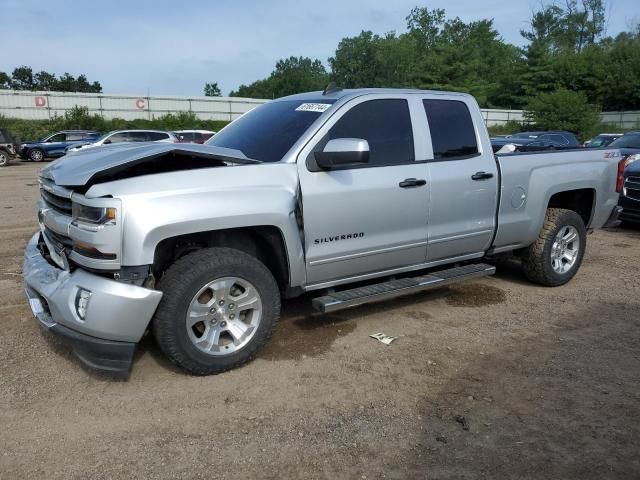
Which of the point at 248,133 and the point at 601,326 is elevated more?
the point at 248,133

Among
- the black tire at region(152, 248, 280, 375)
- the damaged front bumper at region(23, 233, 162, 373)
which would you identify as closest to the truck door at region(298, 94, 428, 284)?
the black tire at region(152, 248, 280, 375)

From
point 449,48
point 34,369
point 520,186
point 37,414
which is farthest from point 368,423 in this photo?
point 449,48

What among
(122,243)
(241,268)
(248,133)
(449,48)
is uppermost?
(449,48)

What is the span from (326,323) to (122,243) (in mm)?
2075

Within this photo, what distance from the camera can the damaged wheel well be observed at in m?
3.71

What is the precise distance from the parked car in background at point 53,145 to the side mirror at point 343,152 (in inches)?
988

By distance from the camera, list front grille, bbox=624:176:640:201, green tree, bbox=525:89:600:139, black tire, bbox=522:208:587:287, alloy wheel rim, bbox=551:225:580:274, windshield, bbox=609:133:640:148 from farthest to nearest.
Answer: green tree, bbox=525:89:600:139, windshield, bbox=609:133:640:148, front grille, bbox=624:176:640:201, alloy wheel rim, bbox=551:225:580:274, black tire, bbox=522:208:587:287

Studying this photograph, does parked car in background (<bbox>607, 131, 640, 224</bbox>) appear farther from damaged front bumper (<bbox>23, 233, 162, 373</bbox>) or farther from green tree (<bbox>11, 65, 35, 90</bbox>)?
green tree (<bbox>11, 65, 35, 90</bbox>)

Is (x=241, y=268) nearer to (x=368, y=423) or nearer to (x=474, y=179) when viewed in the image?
(x=368, y=423)

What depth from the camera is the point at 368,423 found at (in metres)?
3.25

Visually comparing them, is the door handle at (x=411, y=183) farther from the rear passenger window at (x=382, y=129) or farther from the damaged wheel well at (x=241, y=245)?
the damaged wheel well at (x=241, y=245)

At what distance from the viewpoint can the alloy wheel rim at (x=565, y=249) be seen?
5.81 m

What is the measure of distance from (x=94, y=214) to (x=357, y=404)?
1.98 m

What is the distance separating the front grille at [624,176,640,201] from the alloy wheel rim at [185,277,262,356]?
24.3 feet
